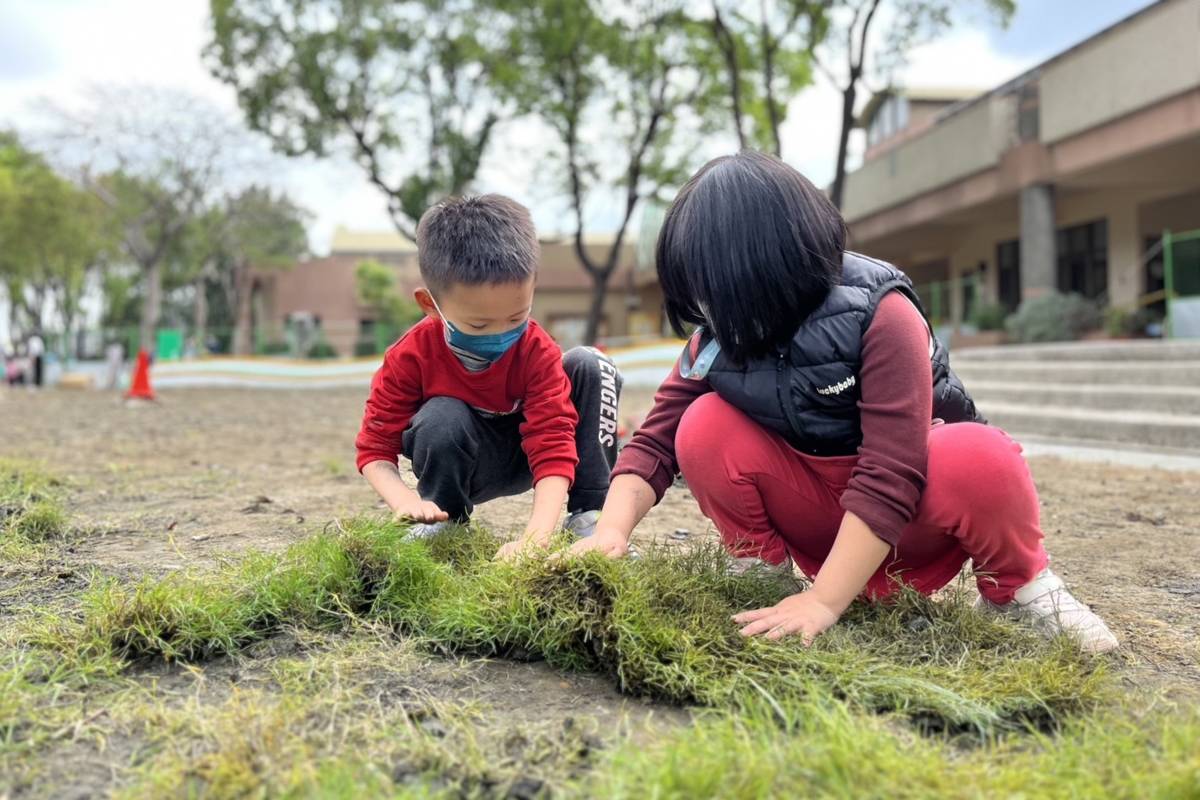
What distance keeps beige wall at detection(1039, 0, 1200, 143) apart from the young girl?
1059 centimetres

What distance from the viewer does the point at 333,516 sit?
327 centimetres

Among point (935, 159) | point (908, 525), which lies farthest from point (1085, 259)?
point (908, 525)

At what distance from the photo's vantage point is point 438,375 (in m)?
2.50

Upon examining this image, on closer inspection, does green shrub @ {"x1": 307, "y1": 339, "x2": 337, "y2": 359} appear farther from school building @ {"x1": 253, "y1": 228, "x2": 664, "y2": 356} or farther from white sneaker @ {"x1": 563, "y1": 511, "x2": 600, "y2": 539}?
white sneaker @ {"x1": 563, "y1": 511, "x2": 600, "y2": 539}

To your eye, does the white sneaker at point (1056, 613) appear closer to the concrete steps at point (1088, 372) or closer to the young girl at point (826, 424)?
the young girl at point (826, 424)

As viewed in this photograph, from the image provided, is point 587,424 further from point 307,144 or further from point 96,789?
point 307,144

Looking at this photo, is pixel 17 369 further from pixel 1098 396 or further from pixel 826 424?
pixel 826 424

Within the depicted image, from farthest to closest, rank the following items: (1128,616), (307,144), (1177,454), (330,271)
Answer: (330,271), (307,144), (1177,454), (1128,616)

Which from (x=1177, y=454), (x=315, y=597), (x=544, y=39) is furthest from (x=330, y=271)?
(x=315, y=597)

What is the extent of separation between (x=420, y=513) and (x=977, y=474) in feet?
3.73

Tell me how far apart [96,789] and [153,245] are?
38.3m

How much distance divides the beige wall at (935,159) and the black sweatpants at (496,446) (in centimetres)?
1302

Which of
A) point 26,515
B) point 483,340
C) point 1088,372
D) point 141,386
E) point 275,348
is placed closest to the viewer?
point 483,340

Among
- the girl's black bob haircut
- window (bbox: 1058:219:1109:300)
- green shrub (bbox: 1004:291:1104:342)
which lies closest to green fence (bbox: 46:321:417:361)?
window (bbox: 1058:219:1109:300)
